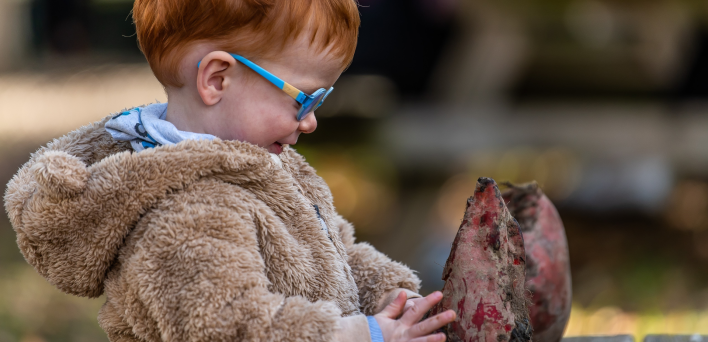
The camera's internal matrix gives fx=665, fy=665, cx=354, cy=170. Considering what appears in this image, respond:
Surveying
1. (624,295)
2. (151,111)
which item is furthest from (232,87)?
(624,295)

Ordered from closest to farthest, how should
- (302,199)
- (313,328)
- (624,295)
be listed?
1. (313,328)
2. (302,199)
3. (624,295)

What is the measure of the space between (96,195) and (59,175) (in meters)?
0.08

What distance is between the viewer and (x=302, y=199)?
4.83 ft

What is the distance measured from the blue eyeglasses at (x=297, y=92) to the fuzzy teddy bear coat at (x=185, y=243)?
0.46 feet

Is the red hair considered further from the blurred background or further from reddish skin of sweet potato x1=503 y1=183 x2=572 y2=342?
the blurred background

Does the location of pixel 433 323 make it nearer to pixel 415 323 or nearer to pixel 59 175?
pixel 415 323

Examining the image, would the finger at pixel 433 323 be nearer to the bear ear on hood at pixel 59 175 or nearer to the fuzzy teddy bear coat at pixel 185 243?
the fuzzy teddy bear coat at pixel 185 243

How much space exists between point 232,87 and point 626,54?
4794 millimetres

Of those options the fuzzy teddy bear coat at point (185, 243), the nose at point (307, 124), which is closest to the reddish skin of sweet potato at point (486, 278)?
the fuzzy teddy bear coat at point (185, 243)

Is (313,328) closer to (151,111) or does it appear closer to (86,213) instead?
(86,213)

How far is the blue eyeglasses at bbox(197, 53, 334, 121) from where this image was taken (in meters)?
1.41

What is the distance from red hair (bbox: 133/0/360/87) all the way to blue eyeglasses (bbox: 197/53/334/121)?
27 mm

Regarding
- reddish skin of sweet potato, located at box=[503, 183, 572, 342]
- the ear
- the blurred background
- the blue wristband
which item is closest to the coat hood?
the ear

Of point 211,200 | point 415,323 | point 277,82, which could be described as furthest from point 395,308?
point 277,82
